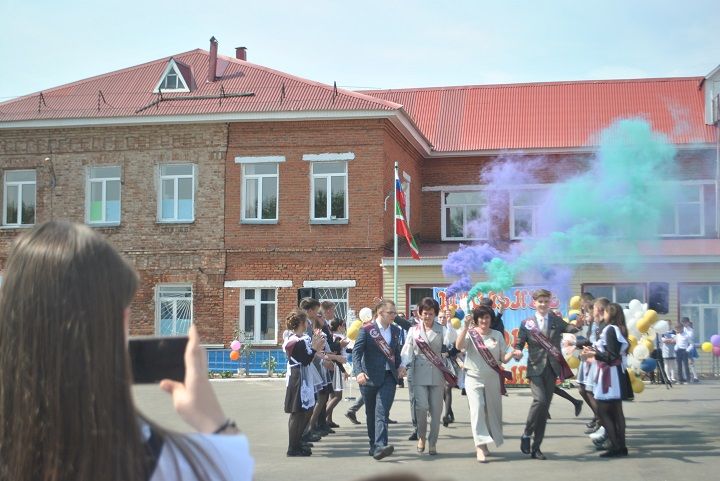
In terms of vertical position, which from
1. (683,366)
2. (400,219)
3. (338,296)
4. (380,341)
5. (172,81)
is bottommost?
(683,366)

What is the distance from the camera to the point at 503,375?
39.4 ft

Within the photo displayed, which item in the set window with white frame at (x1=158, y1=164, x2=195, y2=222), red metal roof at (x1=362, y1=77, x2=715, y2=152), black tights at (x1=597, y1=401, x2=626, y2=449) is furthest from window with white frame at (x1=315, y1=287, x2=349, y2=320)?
black tights at (x1=597, y1=401, x2=626, y2=449)

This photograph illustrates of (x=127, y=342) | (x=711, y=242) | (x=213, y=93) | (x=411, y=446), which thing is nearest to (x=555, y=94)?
(x=711, y=242)

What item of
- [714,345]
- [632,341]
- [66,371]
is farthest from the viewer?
[714,345]

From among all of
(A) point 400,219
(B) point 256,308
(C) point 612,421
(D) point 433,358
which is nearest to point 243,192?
(B) point 256,308

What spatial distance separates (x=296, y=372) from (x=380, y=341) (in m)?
1.17

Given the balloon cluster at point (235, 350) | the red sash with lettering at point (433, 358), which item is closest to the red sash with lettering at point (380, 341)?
the red sash with lettering at point (433, 358)

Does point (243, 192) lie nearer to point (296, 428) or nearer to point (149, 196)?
point (149, 196)

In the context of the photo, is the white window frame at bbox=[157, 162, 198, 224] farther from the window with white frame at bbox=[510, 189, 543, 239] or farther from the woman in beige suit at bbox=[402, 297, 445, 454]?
the woman in beige suit at bbox=[402, 297, 445, 454]

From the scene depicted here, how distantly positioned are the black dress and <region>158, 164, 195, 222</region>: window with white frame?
16.7 meters

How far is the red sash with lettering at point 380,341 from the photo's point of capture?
11802 mm

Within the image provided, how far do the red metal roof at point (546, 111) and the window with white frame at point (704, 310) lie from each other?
602cm

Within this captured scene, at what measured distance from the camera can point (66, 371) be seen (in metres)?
1.84

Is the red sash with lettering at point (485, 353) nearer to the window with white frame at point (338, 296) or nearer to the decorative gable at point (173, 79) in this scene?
the window with white frame at point (338, 296)
